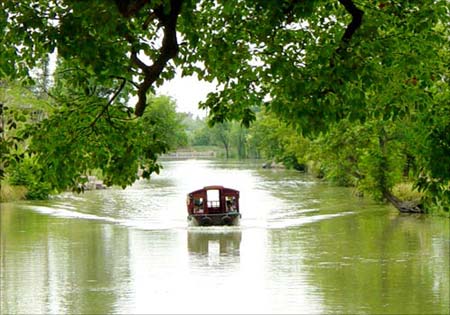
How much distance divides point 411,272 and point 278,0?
53.9ft

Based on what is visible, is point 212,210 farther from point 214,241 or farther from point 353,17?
point 353,17

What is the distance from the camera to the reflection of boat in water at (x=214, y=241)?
28.8m

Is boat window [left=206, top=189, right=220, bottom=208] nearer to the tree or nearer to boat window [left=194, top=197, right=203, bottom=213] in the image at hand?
boat window [left=194, top=197, right=203, bottom=213]

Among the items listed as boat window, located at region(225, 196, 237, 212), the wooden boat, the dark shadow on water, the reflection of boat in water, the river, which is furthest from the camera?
boat window, located at region(225, 196, 237, 212)

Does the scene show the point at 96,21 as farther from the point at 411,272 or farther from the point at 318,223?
the point at 318,223

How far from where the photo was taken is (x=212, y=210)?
129ft

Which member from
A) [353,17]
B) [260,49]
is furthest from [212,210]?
[353,17]

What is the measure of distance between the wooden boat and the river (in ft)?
2.79

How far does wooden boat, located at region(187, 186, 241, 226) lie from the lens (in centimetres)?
3700

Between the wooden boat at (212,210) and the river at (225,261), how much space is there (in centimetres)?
85

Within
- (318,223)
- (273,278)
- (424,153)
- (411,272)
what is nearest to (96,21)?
(424,153)

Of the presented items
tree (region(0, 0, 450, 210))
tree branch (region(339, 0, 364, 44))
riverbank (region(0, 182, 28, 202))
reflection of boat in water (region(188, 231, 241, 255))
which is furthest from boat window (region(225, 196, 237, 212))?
tree branch (region(339, 0, 364, 44))

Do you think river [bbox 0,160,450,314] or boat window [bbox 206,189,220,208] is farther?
boat window [bbox 206,189,220,208]

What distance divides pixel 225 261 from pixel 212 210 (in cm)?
1354
